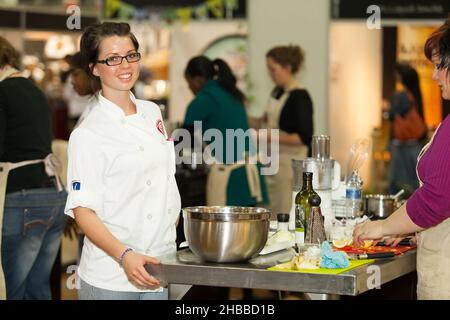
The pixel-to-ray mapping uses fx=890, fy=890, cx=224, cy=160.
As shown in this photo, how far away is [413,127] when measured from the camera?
759cm

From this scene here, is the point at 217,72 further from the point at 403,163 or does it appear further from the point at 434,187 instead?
the point at 434,187

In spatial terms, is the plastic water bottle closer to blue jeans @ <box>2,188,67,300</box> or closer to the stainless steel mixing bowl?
the stainless steel mixing bowl

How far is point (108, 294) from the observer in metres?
2.84

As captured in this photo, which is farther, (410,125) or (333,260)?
(410,125)

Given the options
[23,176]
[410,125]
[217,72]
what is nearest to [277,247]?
[23,176]

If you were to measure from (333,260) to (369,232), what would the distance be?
0.71ft

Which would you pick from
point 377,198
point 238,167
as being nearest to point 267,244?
point 377,198

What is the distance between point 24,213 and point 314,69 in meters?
3.39

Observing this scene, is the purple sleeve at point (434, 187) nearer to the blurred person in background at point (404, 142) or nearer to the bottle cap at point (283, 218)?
the bottle cap at point (283, 218)

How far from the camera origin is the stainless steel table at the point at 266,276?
98.3 inches

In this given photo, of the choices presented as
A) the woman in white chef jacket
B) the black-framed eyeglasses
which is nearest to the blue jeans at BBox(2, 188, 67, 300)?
the woman in white chef jacket

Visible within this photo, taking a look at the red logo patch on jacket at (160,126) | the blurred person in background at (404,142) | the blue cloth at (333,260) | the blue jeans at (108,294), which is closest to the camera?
the blue cloth at (333,260)

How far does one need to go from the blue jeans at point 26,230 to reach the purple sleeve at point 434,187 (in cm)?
214

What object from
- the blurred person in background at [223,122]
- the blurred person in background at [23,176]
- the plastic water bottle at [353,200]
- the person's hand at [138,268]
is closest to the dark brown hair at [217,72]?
the blurred person in background at [223,122]
